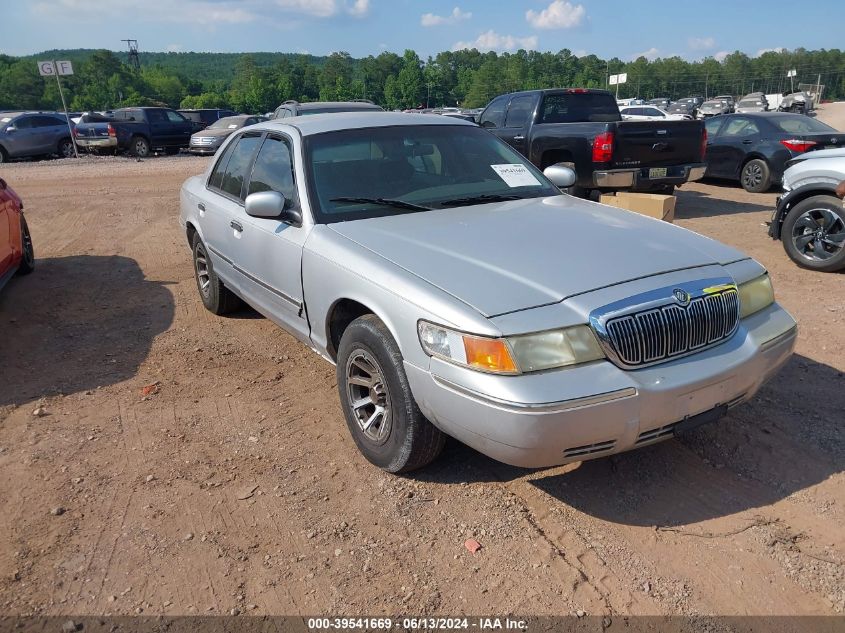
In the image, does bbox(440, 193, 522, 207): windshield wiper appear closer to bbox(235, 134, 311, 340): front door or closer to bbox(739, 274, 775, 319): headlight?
bbox(235, 134, 311, 340): front door

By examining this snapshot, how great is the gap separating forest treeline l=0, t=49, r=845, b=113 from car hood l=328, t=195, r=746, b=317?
90.1 metres

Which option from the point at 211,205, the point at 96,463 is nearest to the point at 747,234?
the point at 211,205

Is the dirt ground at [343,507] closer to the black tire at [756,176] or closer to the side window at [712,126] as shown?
the black tire at [756,176]

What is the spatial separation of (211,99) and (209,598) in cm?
9546

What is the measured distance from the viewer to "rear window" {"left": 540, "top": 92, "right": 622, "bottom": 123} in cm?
1071

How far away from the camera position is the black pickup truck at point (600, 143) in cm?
940

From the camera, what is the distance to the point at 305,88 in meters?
111

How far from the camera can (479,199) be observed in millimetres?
4059

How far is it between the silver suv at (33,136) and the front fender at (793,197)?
22.7 meters

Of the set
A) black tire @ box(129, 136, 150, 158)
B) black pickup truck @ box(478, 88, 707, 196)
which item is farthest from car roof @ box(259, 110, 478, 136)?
black tire @ box(129, 136, 150, 158)

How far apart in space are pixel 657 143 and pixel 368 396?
7.76m

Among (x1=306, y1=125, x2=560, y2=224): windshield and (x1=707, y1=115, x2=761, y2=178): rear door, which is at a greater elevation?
(x1=306, y1=125, x2=560, y2=224): windshield

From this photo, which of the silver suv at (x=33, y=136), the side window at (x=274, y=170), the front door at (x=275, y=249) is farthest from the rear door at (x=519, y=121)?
the silver suv at (x=33, y=136)

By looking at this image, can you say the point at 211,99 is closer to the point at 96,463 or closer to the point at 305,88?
the point at 305,88
